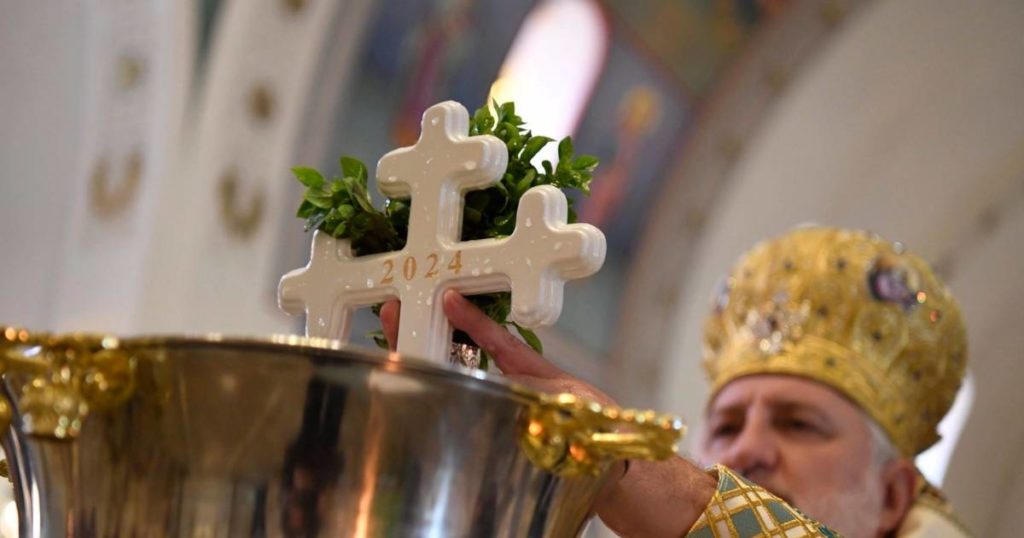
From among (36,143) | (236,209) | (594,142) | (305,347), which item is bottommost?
(305,347)

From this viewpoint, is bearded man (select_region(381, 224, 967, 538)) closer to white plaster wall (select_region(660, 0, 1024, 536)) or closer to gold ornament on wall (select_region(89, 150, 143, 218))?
gold ornament on wall (select_region(89, 150, 143, 218))

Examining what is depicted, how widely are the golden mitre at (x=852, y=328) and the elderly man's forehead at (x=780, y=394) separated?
0.02 metres

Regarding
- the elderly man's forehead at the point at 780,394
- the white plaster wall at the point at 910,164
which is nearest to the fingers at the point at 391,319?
the elderly man's forehead at the point at 780,394

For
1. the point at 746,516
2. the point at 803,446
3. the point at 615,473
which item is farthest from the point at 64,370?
the point at 803,446

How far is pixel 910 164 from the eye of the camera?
9641 millimetres

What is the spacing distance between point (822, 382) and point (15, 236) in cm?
426

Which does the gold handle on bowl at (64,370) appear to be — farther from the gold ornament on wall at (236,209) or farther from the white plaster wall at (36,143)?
the gold ornament on wall at (236,209)

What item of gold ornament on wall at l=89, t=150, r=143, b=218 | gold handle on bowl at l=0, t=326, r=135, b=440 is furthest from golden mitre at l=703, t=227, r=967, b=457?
gold ornament on wall at l=89, t=150, r=143, b=218

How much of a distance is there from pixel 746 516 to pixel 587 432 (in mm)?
805

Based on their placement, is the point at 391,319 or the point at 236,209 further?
the point at 236,209

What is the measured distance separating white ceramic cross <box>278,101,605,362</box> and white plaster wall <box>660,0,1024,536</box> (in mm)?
7763

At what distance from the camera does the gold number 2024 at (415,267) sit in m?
1.69

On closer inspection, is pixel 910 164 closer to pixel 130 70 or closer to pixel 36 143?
pixel 130 70

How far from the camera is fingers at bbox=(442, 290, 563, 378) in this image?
167 cm
